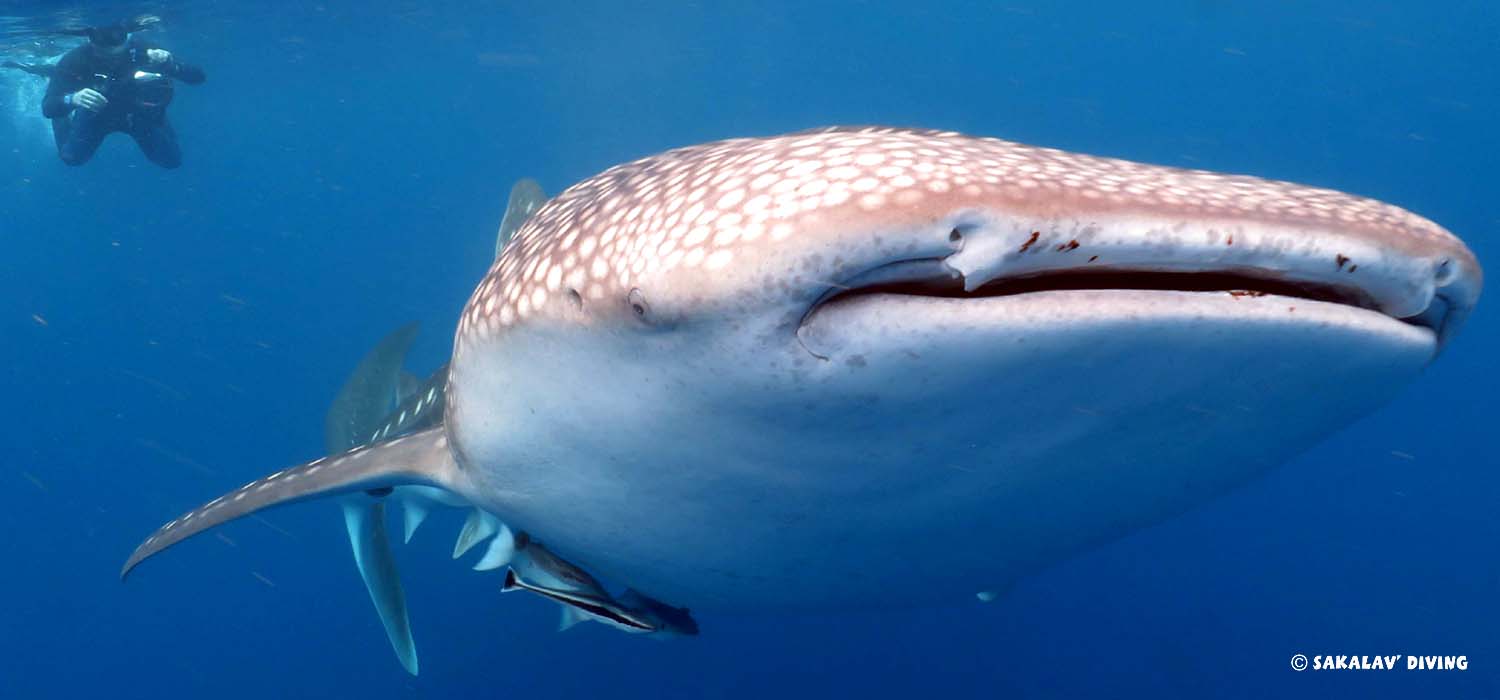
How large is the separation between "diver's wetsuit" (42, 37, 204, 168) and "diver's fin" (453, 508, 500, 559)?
15986mm

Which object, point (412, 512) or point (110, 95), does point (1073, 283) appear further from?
point (110, 95)

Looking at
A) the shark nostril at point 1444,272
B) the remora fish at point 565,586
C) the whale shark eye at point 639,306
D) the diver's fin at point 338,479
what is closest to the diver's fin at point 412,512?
the diver's fin at point 338,479

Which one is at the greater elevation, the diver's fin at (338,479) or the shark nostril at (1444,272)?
the shark nostril at (1444,272)

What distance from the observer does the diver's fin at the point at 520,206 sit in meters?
4.27

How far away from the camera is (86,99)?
14.9 meters

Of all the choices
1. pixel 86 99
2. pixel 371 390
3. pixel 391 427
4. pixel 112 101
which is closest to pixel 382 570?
pixel 391 427

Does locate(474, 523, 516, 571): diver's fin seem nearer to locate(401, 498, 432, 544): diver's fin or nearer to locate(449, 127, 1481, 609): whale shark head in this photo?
locate(401, 498, 432, 544): diver's fin

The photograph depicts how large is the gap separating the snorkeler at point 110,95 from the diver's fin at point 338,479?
1522 cm

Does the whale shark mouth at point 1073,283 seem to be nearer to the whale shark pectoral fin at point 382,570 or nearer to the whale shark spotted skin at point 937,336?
the whale shark spotted skin at point 937,336

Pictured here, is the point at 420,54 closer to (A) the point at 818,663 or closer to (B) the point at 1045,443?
(A) the point at 818,663

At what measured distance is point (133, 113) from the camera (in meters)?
16.1

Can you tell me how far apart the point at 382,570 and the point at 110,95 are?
1541 cm

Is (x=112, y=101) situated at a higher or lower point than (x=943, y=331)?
lower

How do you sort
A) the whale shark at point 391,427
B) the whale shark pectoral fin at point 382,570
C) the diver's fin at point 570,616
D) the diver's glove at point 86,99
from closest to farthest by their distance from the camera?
the diver's fin at point 570,616 < the whale shark at point 391,427 < the whale shark pectoral fin at point 382,570 < the diver's glove at point 86,99
